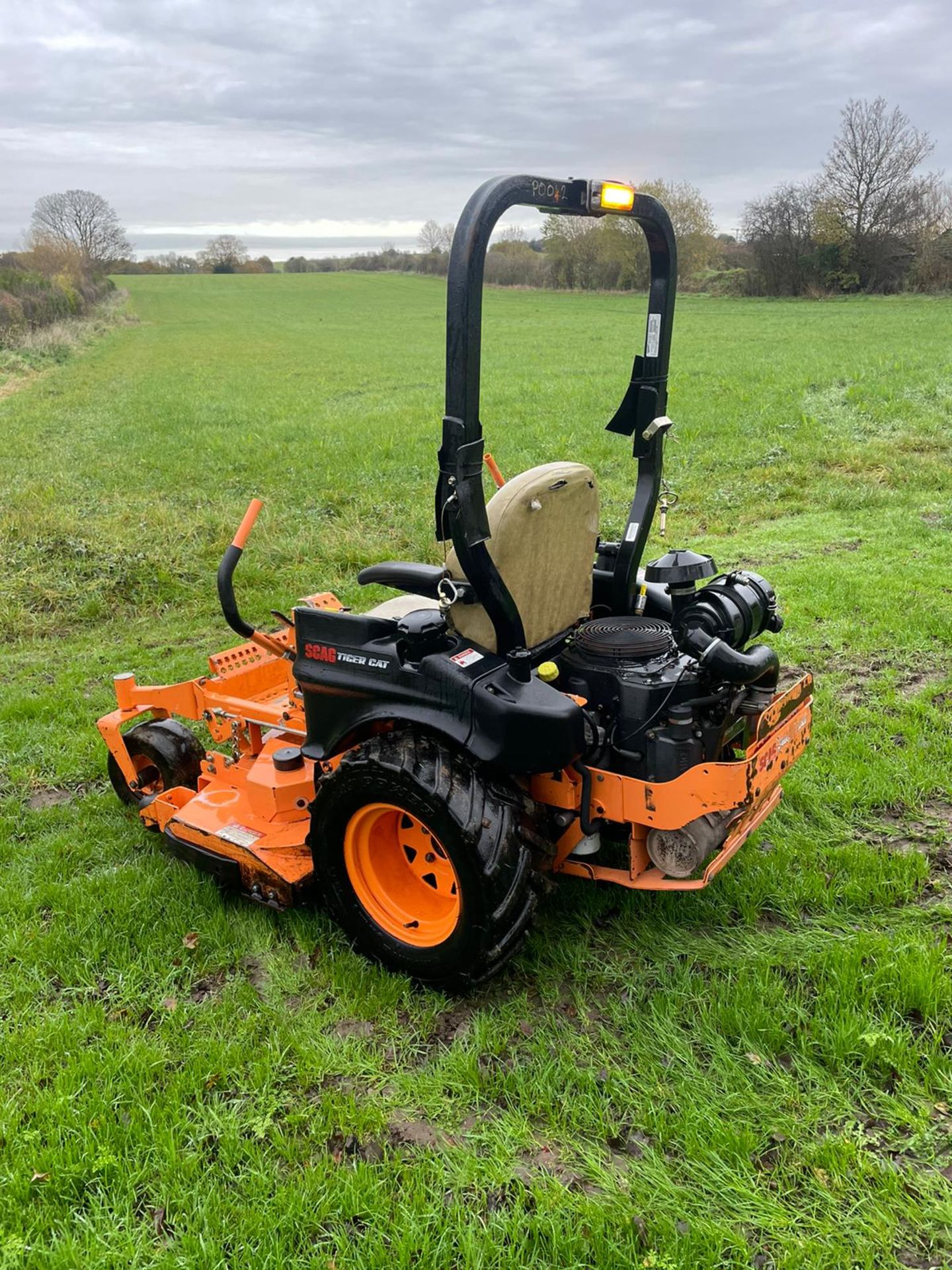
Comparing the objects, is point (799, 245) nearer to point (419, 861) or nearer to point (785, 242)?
point (785, 242)

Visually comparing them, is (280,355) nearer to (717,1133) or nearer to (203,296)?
(717,1133)

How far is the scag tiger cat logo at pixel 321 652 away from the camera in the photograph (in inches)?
131

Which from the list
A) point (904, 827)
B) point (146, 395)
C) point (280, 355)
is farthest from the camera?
point (280, 355)

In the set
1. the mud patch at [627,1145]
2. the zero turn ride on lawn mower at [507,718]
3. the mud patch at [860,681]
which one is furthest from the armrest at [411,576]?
the mud patch at [860,681]

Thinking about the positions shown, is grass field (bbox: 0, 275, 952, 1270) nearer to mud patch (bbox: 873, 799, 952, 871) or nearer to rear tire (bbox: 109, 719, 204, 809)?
mud patch (bbox: 873, 799, 952, 871)

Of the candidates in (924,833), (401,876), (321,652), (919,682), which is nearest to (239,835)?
(401,876)

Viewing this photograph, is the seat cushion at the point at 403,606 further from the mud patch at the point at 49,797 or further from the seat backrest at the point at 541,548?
the mud patch at the point at 49,797

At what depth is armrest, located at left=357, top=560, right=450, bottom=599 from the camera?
3213 mm

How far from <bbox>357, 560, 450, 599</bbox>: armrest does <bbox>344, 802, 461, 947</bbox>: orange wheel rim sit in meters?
0.77

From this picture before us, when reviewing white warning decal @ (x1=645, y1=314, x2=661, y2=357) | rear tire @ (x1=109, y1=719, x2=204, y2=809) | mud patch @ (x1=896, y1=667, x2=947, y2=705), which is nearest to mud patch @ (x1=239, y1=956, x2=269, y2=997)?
rear tire @ (x1=109, y1=719, x2=204, y2=809)

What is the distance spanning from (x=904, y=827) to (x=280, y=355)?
2918cm

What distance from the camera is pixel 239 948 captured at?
3463 mm

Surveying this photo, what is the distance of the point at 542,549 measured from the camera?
328 cm

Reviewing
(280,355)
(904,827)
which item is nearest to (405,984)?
(904,827)
